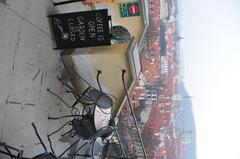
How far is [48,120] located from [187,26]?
4.77 feet

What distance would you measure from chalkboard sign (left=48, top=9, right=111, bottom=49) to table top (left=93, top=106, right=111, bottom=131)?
0.50 m

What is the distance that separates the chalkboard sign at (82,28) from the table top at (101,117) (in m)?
Answer: 0.50

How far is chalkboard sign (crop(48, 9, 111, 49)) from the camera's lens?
2.19 meters

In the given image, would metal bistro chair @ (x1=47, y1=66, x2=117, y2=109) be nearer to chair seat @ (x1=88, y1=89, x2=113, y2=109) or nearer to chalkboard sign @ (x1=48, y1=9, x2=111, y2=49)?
chair seat @ (x1=88, y1=89, x2=113, y2=109)

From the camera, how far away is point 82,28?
223 cm

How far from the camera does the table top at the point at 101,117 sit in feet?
6.89

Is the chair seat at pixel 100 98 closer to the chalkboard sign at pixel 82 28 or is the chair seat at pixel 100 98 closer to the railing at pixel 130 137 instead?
the chalkboard sign at pixel 82 28

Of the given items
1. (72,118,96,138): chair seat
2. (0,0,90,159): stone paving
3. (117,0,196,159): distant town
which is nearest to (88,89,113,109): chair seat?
(72,118,96,138): chair seat

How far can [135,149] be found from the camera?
112 inches

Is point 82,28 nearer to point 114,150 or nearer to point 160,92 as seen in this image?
point 160,92

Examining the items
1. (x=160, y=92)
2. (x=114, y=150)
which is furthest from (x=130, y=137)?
(x=160, y=92)

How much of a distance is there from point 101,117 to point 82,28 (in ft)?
2.20

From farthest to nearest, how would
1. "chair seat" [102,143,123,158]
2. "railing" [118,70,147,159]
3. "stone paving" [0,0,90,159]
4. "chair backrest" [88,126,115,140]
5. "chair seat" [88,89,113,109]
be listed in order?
"railing" [118,70,147,159]
"chair seat" [102,143,123,158]
"chair seat" [88,89,113,109]
"chair backrest" [88,126,115,140]
"stone paving" [0,0,90,159]

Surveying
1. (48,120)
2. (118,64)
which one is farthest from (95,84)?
(48,120)
